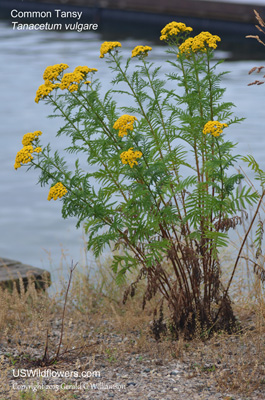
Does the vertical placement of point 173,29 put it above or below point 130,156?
above

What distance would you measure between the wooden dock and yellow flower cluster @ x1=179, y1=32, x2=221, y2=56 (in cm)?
219

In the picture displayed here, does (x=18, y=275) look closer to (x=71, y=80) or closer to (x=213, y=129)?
(x=71, y=80)

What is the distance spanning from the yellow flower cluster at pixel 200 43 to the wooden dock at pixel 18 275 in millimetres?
2190

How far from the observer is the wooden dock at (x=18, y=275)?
17.3 ft

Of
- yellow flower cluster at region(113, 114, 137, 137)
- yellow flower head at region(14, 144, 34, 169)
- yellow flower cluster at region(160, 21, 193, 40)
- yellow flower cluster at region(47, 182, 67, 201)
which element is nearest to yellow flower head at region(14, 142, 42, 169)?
yellow flower head at region(14, 144, 34, 169)

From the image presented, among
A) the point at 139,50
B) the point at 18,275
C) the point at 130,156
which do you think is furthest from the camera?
the point at 18,275

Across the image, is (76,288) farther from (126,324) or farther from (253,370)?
(253,370)

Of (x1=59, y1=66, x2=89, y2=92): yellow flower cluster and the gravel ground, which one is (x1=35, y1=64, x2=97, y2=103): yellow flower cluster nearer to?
(x1=59, y1=66, x2=89, y2=92): yellow flower cluster

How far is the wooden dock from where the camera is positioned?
527 centimetres

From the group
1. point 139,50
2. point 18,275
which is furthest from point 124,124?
point 18,275

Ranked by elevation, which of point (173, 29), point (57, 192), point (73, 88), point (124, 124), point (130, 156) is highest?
point (173, 29)

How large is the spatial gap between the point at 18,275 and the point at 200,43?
253 centimetres

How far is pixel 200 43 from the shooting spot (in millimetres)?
3691

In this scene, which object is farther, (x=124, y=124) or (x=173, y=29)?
(x=173, y=29)
